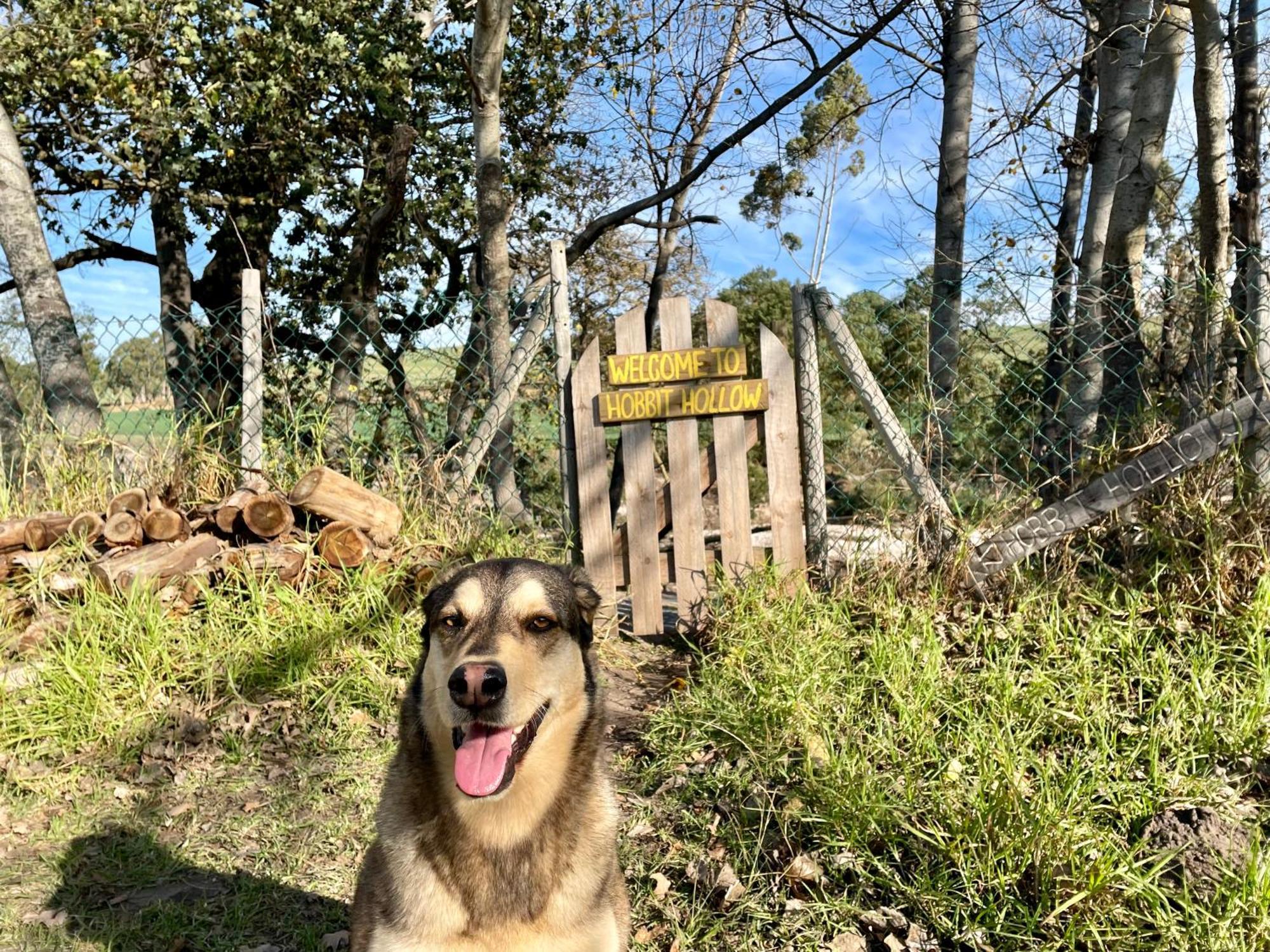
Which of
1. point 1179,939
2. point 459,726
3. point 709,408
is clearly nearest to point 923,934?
point 1179,939

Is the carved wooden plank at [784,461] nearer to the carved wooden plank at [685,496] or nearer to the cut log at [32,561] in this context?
the carved wooden plank at [685,496]

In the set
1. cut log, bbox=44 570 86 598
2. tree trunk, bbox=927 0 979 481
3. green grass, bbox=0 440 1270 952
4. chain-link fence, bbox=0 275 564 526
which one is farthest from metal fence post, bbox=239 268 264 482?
tree trunk, bbox=927 0 979 481

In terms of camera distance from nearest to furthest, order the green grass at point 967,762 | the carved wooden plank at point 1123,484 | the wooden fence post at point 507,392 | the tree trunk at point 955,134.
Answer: the green grass at point 967,762 < the carved wooden plank at point 1123,484 < the wooden fence post at point 507,392 < the tree trunk at point 955,134

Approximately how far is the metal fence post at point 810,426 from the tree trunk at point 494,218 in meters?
2.15

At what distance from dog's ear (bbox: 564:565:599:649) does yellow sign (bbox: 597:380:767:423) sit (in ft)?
8.03

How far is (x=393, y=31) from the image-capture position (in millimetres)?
9555

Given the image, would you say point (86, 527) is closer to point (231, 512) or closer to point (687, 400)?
point (231, 512)

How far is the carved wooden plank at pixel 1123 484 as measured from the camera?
4.45 metres

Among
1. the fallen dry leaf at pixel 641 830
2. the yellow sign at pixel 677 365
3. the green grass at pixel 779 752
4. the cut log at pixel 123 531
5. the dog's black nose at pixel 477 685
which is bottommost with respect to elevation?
the fallen dry leaf at pixel 641 830

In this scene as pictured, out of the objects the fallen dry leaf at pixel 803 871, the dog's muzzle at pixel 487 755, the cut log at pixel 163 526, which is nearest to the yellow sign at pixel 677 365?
the cut log at pixel 163 526

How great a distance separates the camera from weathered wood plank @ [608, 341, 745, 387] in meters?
5.27

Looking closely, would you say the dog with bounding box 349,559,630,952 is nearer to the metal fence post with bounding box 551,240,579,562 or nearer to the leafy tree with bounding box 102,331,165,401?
the metal fence post with bounding box 551,240,579,562

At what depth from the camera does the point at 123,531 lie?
506cm

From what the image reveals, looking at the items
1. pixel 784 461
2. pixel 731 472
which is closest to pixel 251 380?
pixel 731 472
